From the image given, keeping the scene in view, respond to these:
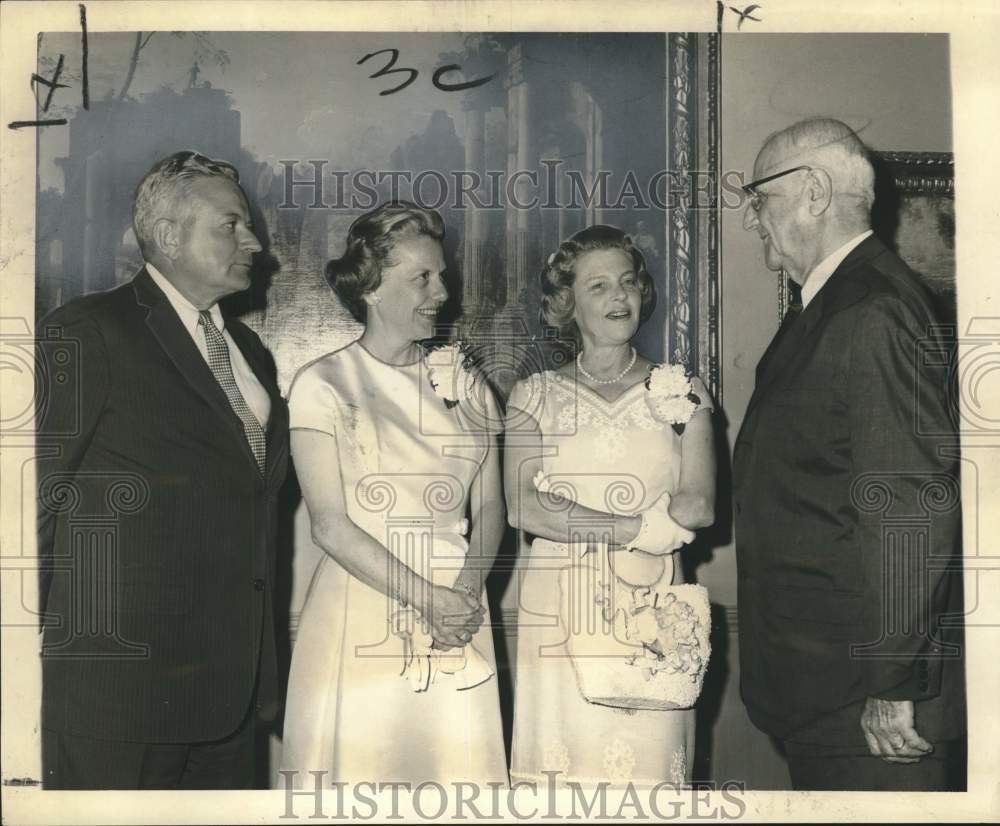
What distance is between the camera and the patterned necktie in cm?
432

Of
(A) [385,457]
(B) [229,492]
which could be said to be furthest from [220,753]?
(A) [385,457]

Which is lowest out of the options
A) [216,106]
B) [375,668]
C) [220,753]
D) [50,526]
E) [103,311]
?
[220,753]

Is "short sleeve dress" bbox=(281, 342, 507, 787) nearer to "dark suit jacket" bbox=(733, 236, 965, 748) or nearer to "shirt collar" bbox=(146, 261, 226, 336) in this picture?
"shirt collar" bbox=(146, 261, 226, 336)

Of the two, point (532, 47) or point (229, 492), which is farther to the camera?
point (532, 47)

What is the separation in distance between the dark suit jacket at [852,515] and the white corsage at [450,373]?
3.25ft

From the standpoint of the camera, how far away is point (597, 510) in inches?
171

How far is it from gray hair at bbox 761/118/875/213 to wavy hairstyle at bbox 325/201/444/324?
1.25 metres

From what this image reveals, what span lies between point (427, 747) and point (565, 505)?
A: 0.96 meters

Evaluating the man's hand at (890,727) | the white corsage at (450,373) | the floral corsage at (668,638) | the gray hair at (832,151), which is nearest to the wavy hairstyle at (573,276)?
the white corsage at (450,373)

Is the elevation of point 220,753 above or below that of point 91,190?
below

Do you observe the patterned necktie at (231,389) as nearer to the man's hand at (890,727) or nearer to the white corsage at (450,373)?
the white corsage at (450,373)

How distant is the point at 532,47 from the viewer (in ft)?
14.9

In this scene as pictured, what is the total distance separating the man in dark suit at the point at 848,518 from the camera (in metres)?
4.23

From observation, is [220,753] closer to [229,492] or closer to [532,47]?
[229,492]
